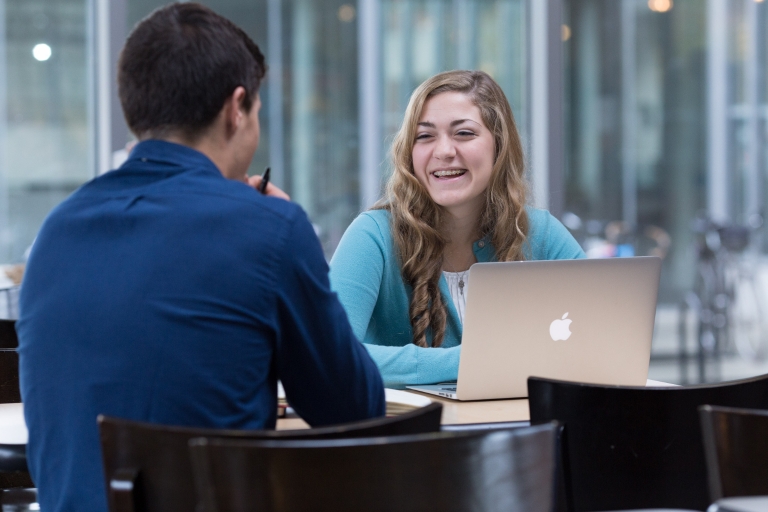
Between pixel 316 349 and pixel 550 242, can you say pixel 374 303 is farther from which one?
pixel 316 349

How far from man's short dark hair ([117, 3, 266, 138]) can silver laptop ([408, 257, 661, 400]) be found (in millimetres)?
569

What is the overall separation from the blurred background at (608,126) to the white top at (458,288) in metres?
2.72

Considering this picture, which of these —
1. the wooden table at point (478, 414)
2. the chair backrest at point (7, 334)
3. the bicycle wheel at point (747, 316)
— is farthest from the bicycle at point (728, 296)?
the chair backrest at point (7, 334)

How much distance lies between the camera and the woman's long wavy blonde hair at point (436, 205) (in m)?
2.30

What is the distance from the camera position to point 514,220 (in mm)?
2434

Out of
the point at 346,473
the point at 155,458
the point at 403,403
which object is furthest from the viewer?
the point at 403,403

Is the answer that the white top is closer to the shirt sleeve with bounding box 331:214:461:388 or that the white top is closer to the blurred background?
the shirt sleeve with bounding box 331:214:461:388

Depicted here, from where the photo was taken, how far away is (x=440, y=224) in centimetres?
243

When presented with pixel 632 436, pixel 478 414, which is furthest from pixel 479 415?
pixel 632 436

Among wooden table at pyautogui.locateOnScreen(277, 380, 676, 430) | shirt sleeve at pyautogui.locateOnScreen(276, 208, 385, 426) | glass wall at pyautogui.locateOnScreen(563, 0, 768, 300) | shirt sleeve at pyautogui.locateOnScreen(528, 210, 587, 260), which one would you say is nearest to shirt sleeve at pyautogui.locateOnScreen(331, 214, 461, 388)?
wooden table at pyautogui.locateOnScreen(277, 380, 676, 430)

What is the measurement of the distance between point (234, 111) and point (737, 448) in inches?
33.9

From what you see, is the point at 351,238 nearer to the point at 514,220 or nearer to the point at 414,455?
the point at 514,220

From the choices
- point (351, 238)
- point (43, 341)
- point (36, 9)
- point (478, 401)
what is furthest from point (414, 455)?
point (36, 9)

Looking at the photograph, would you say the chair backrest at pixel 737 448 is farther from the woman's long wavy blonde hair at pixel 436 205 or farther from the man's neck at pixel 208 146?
the woman's long wavy blonde hair at pixel 436 205
